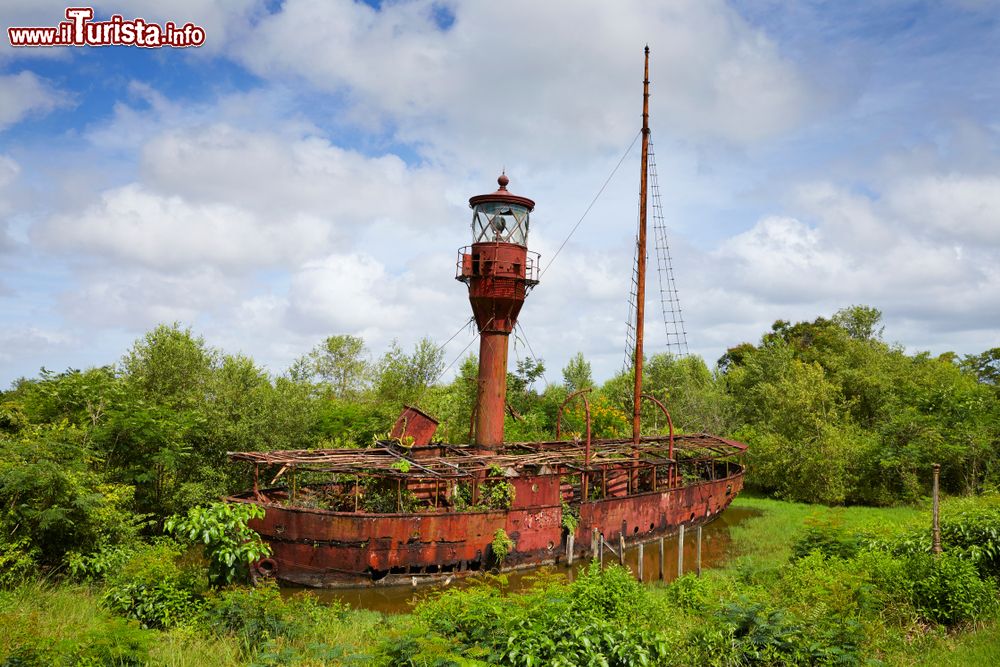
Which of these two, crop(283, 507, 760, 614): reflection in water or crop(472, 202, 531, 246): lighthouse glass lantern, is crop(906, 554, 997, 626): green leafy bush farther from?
crop(472, 202, 531, 246): lighthouse glass lantern

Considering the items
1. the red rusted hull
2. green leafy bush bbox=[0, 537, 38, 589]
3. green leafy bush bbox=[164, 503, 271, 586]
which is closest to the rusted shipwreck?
the red rusted hull

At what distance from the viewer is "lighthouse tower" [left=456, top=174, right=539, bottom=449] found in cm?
2197

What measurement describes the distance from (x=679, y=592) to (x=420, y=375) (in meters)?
26.7

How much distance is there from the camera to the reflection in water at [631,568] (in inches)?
614

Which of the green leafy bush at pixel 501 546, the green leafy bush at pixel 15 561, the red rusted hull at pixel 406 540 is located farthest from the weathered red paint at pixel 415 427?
the green leafy bush at pixel 15 561

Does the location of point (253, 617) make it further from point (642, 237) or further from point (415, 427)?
point (642, 237)

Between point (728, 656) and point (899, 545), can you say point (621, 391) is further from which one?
point (728, 656)

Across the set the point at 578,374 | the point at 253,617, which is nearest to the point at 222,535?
the point at 253,617

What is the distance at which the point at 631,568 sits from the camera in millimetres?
19766

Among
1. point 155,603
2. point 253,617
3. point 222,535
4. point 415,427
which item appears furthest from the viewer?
point 415,427

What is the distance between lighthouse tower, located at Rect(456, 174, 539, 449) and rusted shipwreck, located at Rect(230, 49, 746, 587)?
0.04m

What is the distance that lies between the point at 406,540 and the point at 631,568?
7661 mm

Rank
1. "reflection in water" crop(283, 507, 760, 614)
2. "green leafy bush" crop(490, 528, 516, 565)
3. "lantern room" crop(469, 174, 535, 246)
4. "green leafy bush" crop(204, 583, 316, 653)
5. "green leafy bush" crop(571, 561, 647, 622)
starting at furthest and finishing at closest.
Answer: "lantern room" crop(469, 174, 535, 246)
"green leafy bush" crop(490, 528, 516, 565)
"reflection in water" crop(283, 507, 760, 614)
"green leafy bush" crop(204, 583, 316, 653)
"green leafy bush" crop(571, 561, 647, 622)

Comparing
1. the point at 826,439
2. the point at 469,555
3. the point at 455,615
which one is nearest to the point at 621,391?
the point at 826,439
